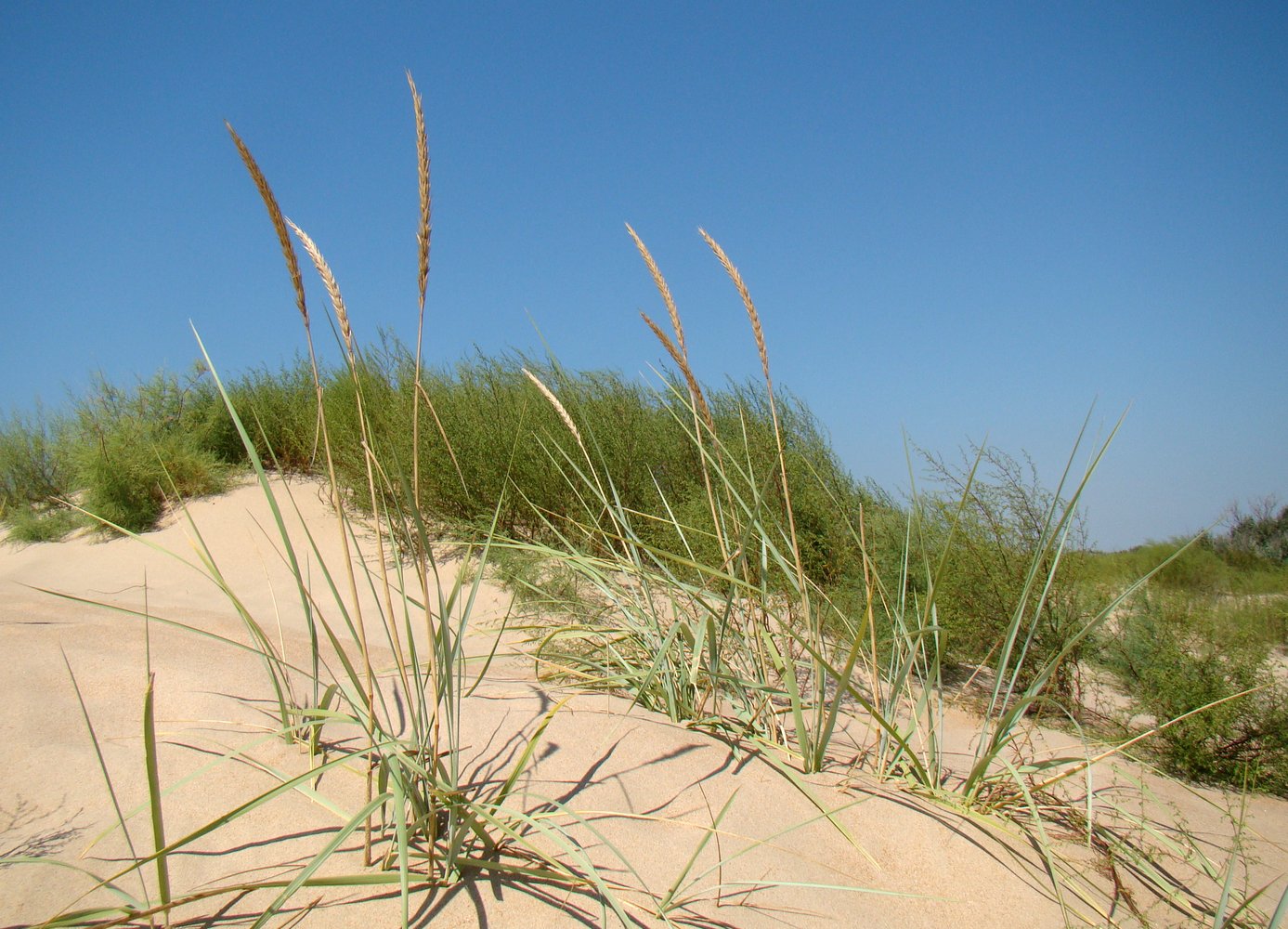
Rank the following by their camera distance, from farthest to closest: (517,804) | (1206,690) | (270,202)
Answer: (1206,690) < (517,804) < (270,202)

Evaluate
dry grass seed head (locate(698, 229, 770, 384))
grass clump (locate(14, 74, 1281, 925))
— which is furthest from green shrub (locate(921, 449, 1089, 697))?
dry grass seed head (locate(698, 229, 770, 384))

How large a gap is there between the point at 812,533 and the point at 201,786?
4.54m

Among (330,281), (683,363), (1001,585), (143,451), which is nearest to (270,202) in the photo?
(330,281)

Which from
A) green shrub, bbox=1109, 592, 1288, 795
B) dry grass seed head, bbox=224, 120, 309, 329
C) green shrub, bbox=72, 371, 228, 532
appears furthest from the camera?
green shrub, bbox=72, 371, 228, 532

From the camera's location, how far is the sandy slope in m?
1.55

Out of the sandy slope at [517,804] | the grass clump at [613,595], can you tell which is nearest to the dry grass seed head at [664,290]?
the grass clump at [613,595]

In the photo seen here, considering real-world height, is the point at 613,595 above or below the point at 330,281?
below

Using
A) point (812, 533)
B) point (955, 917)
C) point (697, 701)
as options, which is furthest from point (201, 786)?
point (812, 533)

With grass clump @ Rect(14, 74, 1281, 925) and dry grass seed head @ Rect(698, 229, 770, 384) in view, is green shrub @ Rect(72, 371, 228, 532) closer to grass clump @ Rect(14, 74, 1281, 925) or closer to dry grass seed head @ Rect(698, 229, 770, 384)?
grass clump @ Rect(14, 74, 1281, 925)

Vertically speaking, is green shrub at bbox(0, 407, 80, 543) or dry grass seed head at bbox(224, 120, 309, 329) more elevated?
dry grass seed head at bbox(224, 120, 309, 329)

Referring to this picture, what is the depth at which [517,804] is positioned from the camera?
1.84m

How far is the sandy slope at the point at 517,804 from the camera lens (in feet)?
5.09

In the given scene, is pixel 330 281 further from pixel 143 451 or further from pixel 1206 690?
pixel 143 451

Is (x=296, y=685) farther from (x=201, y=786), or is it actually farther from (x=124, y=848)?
(x=124, y=848)
